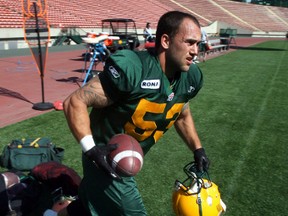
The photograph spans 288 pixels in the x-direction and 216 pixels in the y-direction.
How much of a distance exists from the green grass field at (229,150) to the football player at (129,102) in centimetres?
120

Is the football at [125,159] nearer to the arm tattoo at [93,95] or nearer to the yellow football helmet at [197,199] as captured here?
the arm tattoo at [93,95]

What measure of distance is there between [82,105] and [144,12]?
32.0m

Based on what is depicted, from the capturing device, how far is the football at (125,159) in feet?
6.45

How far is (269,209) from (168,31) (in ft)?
7.81

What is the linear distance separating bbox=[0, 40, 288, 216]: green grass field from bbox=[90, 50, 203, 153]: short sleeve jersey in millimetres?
1399

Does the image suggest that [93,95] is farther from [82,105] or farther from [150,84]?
[150,84]

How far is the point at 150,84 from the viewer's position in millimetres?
2107

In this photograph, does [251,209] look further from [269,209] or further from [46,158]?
[46,158]

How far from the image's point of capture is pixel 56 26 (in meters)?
19.6

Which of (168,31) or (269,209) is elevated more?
(168,31)

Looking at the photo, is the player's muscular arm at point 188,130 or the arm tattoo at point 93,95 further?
the player's muscular arm at point 188,130

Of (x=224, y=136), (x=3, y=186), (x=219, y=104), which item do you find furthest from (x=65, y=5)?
(x=3, y=186)

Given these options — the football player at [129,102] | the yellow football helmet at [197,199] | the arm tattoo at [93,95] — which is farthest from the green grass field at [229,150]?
the arm tattoo at [93,95]

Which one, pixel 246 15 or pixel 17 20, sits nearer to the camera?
pixel 17 20
